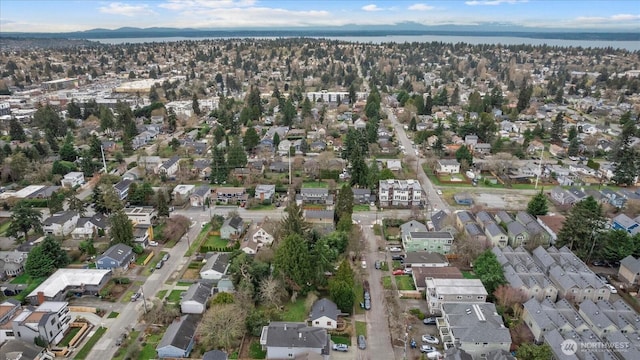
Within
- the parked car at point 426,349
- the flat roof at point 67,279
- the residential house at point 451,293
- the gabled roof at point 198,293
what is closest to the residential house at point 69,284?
the flat roof at point 67,279

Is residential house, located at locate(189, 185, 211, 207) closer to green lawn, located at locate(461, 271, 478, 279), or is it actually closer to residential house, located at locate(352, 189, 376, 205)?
residential house, located at locate(352, 189, 376, 205)

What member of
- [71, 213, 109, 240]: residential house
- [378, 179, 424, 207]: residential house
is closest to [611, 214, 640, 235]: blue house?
[378, 179, 424, 207]: residential house

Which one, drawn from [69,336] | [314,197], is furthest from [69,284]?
[314,197]

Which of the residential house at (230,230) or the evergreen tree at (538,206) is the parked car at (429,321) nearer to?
the residential house at (230,230)

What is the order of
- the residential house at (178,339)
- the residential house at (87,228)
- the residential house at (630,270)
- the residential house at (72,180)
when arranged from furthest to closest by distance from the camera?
the residential house at (72,180), the residential house at (87,228), the residential house at (630,270), the residential house at (178,339)

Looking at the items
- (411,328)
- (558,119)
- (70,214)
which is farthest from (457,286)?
(558,119)

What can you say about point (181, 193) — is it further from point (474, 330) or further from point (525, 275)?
point (525, 275)
